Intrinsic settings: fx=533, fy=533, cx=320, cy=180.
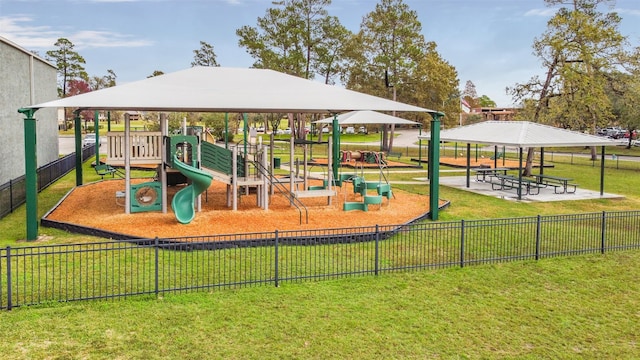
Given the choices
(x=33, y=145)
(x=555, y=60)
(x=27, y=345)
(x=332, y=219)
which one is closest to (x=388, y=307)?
(x=27, y=345)

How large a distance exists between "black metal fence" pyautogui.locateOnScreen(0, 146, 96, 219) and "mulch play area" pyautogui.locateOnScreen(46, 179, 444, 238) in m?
1.52

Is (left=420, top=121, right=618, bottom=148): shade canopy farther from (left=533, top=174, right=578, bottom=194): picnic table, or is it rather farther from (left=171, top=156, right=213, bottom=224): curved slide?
(left=171, top=156, right=213, bottom=224): curved slide

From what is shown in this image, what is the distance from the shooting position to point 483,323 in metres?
8.73

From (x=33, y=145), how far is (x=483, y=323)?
1168 centimetres

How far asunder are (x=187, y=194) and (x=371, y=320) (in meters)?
8.57

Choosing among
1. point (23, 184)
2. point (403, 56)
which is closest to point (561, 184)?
point (23, 184)

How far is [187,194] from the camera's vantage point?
15.6 m

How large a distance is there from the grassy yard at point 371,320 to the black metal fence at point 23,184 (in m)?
9.79

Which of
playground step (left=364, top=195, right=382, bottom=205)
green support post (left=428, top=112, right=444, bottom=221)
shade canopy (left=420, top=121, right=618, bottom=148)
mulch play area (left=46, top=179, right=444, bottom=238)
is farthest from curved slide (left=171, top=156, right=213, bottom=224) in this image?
shade canopy (left=420, top=121, right=618, bottom=148)

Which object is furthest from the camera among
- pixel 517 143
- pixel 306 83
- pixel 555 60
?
pixel 555 60

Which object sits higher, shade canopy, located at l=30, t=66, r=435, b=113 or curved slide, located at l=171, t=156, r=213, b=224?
shade canopy, located at l=30, t=66, r=435, b=113

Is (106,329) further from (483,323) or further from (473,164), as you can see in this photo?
(473,164)

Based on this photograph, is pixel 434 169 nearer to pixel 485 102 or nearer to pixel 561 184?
pixel 561 184

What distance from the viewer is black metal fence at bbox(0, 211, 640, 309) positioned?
9727 mm
